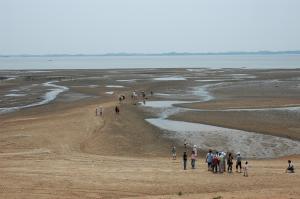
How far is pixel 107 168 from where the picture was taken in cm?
2438

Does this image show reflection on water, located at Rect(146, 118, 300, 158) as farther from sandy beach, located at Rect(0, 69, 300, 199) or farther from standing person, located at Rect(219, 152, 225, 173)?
standing person, located at Rect(219, 152, 225, 173)

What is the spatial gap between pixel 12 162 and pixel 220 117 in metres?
22.8

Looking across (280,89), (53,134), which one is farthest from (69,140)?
(280,89)

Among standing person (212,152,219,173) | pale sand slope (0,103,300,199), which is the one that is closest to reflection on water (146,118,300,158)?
pale sand slope (0,103,300,199)

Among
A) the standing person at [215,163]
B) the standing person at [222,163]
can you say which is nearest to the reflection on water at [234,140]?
the standing person at [222,163]

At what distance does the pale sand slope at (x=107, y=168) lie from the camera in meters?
19.2

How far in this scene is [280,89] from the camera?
69.4 m

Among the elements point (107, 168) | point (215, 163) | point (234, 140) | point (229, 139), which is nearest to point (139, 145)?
point (229, 139)

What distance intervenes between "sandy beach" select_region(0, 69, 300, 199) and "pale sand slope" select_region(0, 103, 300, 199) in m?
0.04

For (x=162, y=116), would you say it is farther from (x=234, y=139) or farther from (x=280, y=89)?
(x=280, y=89)

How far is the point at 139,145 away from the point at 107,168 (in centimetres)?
845

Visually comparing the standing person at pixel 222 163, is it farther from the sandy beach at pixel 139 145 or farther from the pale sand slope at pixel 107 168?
the pale sand slope at pixel 107 168

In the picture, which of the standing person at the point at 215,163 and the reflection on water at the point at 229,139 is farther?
the reflection on water at the point at 229,139

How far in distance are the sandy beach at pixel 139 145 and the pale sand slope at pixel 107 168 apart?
4 centimetres
